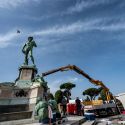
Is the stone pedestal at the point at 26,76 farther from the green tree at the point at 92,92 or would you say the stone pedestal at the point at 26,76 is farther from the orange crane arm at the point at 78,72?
the green tree at the point at 92,92

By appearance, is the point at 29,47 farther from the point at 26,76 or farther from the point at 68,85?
the point at 68,85

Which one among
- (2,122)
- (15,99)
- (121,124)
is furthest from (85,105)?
(2,122)

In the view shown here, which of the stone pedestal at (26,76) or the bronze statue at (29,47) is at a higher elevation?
the bronze statue at (29,47)

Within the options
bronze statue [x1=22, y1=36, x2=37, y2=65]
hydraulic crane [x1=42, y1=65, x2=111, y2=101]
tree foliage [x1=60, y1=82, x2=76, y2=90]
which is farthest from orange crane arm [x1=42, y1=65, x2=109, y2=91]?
tree foliage [x1=60, y1=82, x2=76, y2=90]

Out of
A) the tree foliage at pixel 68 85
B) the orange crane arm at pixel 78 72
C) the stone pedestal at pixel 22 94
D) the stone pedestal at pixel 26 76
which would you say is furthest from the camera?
the tree foliage at pixel 68 85

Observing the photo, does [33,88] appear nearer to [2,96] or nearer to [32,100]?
[32,100]

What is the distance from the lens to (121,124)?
1268cm

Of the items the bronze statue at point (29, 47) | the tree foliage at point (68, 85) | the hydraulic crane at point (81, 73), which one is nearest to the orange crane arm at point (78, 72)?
the hydraulic crane at point (81, 73)

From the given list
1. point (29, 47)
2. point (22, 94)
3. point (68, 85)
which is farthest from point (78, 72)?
point (68, 85)

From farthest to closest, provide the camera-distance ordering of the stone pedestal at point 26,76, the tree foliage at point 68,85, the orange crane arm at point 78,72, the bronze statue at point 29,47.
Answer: the tree foliage at point 68,85 < the orange crane arm at point 78,72 < the bronze statue at point 29,47 < the stone pedestal at point 26,76

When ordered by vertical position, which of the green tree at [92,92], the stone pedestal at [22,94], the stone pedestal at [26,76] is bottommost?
the stone pedestal at [22,94]

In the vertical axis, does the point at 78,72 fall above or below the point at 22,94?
above

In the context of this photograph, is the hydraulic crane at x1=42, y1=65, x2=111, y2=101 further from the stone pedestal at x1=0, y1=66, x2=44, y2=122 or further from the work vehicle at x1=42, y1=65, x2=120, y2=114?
the stone pedestal at x1=0, y1=66, x2=44, y2=122


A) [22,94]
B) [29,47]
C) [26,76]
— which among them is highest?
[29,47]
